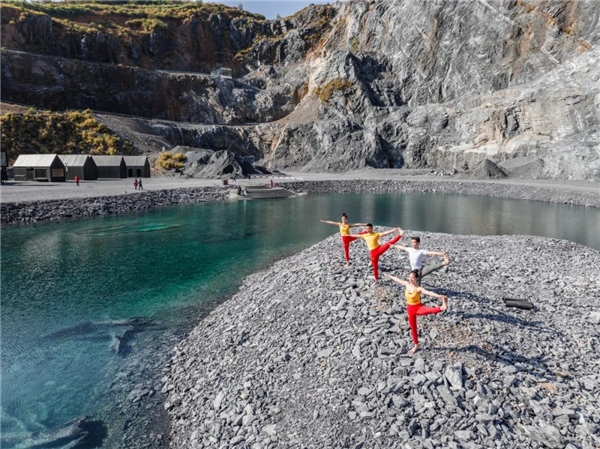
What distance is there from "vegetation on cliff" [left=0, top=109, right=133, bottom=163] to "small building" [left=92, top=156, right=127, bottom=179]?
8.69 meters

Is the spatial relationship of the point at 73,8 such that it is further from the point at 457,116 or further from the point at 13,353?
the point at 13,353

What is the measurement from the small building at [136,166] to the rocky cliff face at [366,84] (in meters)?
19.4

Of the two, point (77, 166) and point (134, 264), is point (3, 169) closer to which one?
point (77, 166)

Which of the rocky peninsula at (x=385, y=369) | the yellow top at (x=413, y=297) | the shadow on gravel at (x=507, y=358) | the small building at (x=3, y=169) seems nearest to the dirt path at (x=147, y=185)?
the small building at (x=3, y=169)

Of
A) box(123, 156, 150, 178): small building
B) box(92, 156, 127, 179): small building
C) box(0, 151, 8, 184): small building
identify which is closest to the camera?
box(0, 151, 8, 184): small building

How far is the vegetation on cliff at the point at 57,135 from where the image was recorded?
7250 cm

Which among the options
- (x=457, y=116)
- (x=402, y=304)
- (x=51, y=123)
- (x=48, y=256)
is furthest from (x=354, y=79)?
(x=402, y=304)

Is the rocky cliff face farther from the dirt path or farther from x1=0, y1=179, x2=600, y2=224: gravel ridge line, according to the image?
x1=0, y1=179, x2=600, y2=224: gravel ridge line

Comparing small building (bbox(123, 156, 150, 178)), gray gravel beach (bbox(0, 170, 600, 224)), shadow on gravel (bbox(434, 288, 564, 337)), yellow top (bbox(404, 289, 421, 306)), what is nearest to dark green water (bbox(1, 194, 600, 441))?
gray gravel beach (bbox(0, 170, 600, 224))

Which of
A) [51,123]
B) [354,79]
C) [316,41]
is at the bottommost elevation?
[51,123]

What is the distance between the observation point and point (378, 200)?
192 feet

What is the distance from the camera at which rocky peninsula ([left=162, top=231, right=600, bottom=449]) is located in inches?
333

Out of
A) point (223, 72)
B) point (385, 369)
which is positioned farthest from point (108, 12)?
point (385, 369)

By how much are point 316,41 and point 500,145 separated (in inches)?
2829
